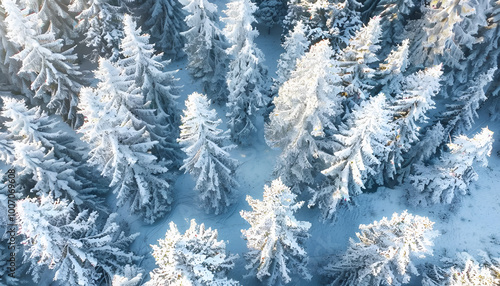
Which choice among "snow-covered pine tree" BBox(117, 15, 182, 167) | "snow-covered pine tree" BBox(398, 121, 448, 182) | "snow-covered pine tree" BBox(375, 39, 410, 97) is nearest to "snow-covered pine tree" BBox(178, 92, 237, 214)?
"snow-covered pine tree" BBox(117, 15, 182, 167)

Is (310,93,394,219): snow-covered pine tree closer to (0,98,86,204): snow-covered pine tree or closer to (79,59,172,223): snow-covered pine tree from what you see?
(79,59,172,223): snow-covered pine tree

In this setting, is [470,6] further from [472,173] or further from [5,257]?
[5,257]

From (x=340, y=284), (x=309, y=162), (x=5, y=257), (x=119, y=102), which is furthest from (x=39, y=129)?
(x=340, y=284)

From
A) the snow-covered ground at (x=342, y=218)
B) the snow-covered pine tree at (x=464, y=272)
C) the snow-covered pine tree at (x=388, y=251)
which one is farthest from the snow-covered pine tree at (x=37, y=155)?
the snow-covered pine tree at (x=464, y=272)

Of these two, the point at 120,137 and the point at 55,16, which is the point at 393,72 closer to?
the point at 120,137

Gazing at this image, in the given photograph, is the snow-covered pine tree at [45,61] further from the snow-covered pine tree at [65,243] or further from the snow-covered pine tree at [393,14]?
the snow-covered pine tree at [393,14]

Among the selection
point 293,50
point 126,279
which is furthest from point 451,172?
point 126,279

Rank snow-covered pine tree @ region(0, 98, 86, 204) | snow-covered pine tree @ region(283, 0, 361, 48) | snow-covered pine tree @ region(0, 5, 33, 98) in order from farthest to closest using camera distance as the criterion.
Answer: snow-covered pine tree @ region(283, 0, 361, 48), snow-covered pine tree @ region(0, 5, 33, 98), snow-covered pine tree @ region(0, 98, 86, 204)
